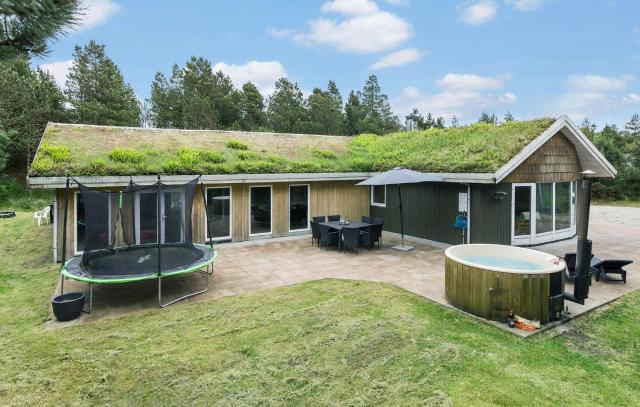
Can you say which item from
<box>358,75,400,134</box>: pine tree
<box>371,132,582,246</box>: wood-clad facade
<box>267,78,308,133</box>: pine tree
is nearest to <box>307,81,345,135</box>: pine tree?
<box>267,78,308,133</box>: pine tree

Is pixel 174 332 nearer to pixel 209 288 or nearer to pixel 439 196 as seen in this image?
pixel 209 288

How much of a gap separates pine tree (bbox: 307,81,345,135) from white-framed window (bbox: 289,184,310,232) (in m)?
22.6

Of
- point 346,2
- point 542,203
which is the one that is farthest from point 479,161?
point 346,2

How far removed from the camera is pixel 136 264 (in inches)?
277

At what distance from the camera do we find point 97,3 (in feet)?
6.08

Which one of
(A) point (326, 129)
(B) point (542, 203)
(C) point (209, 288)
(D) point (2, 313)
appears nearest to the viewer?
(D) point (2, 313)

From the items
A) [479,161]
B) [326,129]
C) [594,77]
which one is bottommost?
[479,161]

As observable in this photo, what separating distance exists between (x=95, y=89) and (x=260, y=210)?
24070 millimetres

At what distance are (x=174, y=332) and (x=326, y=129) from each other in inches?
1247

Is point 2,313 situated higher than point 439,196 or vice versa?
point 439,196

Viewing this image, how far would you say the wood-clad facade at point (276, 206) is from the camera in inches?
372

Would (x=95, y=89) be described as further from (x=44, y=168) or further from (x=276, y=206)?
(x=276, y=206)

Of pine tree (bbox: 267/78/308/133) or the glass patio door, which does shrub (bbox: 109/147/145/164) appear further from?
pine tree (bbox: 267/78/308/133)

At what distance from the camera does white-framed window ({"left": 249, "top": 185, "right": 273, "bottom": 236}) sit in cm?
1178
